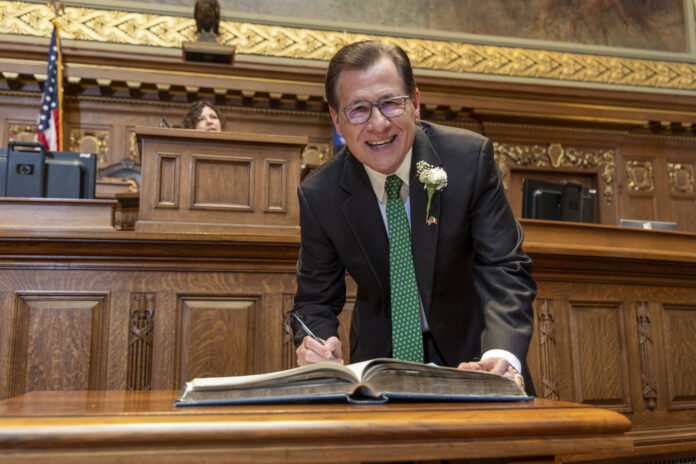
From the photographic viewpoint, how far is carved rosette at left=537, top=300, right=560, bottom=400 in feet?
11.1

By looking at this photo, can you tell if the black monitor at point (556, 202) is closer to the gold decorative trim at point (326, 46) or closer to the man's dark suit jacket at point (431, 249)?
→ the man's dark suit jacket at point (431, 249)

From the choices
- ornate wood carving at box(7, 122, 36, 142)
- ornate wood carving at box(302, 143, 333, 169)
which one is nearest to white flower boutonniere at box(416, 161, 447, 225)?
ornate wood carving at box(302, 143, 333, 169)

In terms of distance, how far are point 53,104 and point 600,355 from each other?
5.53 metres

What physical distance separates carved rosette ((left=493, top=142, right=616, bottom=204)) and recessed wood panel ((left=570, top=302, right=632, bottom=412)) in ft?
15.6

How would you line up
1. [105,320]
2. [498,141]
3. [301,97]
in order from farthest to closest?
[498,141], [301,97], [105,320]

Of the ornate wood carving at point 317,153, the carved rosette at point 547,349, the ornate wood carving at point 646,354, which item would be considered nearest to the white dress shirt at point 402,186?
the carved rosette at point 547,349

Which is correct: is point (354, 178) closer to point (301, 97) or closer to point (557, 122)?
point (301, 97)

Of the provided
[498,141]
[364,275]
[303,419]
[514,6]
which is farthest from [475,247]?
[514,6]

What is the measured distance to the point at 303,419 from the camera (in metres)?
0.89

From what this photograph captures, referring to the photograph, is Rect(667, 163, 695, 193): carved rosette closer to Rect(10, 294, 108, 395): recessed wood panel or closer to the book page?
Rect(10, 294, 108, 395): recessed wood panel

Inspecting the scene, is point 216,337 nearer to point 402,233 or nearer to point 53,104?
point 402,233

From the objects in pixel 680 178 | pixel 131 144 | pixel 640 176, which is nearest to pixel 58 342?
pixel 131 144

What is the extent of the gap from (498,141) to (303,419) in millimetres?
7709

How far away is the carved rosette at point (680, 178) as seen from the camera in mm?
8680
